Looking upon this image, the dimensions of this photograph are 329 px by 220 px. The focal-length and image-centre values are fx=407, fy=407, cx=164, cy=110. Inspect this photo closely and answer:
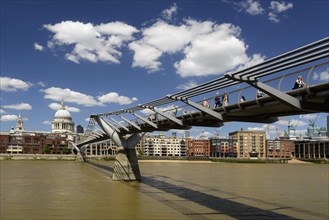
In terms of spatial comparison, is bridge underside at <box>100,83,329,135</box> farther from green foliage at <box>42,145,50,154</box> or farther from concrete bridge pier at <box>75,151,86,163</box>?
green foliage at <box>42,145,50,154</box>

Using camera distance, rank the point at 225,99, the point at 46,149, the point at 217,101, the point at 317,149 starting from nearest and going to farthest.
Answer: the point at 225,99
the point at 217,101
the point at 46,149
the point at 317,149

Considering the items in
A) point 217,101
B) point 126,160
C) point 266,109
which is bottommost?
point 126,160

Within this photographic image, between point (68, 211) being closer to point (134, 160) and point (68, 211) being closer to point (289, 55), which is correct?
point (289, 55)

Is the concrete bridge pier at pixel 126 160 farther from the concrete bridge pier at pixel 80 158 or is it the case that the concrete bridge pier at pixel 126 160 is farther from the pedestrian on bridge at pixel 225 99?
the concrete bridge pier at pixel 80 158

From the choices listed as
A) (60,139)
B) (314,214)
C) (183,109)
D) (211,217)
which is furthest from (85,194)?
(60,139)

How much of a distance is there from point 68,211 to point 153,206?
201 inches

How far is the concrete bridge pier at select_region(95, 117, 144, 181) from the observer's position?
42.9 metres

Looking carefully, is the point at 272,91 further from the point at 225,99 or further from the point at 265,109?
the point at 225,99

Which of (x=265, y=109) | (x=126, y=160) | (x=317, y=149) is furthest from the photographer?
(x=317, y=149)

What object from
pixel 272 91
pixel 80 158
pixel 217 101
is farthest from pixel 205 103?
pixel 80 158

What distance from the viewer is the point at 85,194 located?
2988 centimetres

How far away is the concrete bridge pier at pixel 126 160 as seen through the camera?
141 feet

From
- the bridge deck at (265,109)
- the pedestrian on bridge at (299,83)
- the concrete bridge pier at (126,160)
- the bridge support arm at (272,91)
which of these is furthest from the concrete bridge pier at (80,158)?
the pedestrian on bridge at (299,83)

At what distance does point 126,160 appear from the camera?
43469 mm
